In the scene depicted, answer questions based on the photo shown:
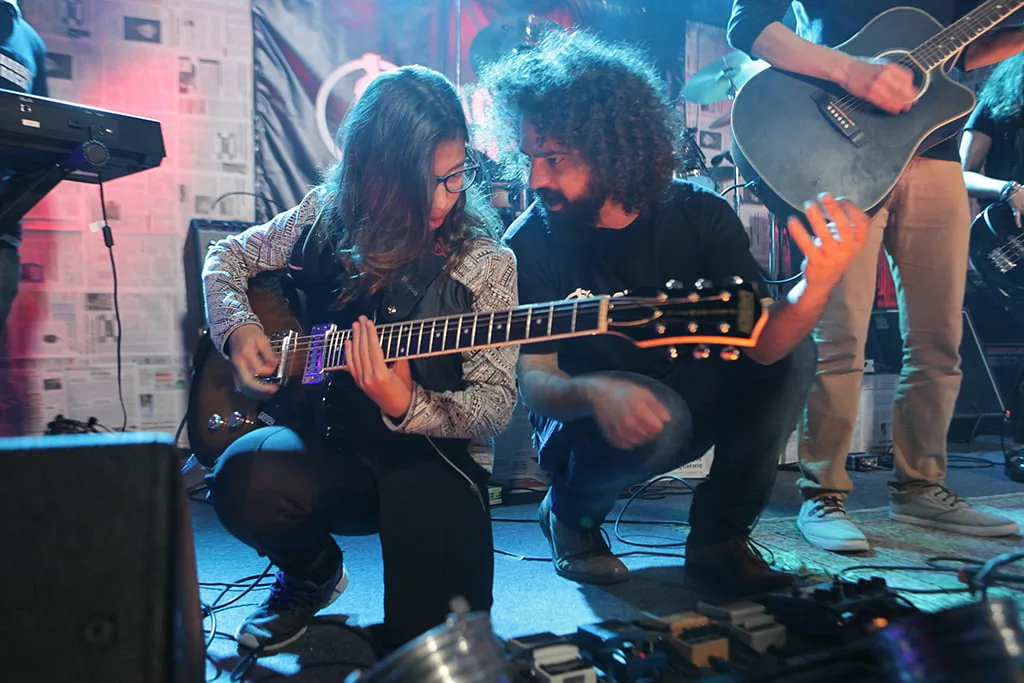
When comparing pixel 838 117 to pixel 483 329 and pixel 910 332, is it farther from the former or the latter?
pixel 483 329

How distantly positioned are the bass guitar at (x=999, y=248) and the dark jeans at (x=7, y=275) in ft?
11.3

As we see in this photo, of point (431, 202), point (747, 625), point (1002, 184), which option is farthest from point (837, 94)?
point (747, 625)

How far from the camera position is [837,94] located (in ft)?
7.09

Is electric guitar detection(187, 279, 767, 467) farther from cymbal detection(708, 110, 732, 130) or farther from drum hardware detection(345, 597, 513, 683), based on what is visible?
cymbal detection(708, 110, 732, 130)

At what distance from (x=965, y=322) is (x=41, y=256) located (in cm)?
486

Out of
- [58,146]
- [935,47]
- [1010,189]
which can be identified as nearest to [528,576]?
[58,146]

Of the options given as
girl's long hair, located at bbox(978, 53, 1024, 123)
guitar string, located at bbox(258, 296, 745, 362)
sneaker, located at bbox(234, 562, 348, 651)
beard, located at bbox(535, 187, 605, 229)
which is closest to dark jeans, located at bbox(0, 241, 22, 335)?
guitar string, located at bbox(258, 296, 745, 362)

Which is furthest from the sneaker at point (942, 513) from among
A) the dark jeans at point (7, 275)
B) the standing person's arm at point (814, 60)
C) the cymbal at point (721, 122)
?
the cymbal at point (721, 122)

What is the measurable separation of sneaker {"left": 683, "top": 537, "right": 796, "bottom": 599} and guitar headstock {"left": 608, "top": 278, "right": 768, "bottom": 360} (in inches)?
28.9

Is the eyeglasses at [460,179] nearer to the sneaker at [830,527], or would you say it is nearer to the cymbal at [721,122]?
the sneaker at [830,527]

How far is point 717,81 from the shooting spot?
12.6 feet

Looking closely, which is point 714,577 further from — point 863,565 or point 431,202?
point 431,202

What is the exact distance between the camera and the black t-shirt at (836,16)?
222 centimetres

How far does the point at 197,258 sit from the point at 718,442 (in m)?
2.59
